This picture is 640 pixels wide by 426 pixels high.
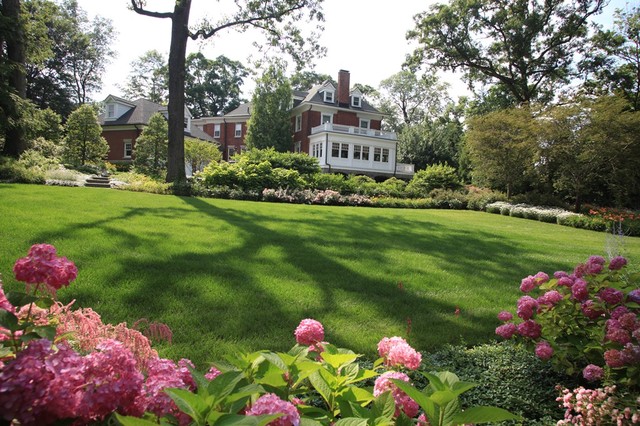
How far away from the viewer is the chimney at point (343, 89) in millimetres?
38531

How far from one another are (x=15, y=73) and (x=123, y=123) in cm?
1908

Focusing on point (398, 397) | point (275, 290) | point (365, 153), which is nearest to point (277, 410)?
point (398, 397)

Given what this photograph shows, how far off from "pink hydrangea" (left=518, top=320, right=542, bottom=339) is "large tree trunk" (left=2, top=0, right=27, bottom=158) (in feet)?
62.4

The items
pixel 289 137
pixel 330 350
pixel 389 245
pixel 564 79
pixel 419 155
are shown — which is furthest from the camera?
pixel 419 155

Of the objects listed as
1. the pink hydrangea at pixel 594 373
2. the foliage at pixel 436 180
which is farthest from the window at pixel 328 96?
the pink hydrangea at pixel 594 373

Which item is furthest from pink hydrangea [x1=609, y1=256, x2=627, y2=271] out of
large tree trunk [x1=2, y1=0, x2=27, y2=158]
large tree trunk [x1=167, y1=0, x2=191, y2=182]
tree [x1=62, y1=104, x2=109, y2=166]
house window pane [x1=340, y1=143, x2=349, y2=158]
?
house window pane [x1=340, y1=143, x2=349, y2=158]

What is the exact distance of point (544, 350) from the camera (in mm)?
2656

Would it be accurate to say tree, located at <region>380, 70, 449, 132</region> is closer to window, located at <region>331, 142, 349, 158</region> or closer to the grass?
window, located at <region>331, 142, 349, 158</region>

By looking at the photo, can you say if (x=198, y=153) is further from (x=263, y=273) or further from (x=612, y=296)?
(x=612, y=296)

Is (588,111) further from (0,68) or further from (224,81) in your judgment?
(224,81)

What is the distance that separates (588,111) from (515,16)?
1170 centimetres

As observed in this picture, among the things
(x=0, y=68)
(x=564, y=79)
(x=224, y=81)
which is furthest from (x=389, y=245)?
(x=224, y=81)

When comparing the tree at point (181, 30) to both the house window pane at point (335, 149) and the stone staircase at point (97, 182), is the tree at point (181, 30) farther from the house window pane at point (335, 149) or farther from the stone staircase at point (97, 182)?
the house window pane at point (335, 149)

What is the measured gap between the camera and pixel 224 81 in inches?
2367
